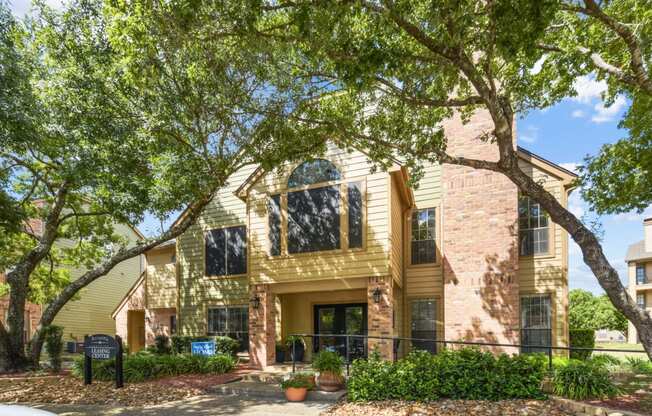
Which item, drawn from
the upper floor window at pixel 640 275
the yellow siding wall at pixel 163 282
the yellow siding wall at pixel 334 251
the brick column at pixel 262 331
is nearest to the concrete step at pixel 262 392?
the brick column at pixel 262 331

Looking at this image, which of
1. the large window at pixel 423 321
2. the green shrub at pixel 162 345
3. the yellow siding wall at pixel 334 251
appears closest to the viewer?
the yellow siding wall at pixel 334 251

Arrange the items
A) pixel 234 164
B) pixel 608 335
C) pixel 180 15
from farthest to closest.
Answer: pixel 608 335, pixel 234 164, pixel 180 15

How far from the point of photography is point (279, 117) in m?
9.55

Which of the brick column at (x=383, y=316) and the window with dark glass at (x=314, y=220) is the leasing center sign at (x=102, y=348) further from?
the brick column at (x=383, y=316)

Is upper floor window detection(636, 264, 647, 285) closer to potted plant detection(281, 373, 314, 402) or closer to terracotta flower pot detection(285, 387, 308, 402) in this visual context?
potted plant detection(281, 373, 314, 402)

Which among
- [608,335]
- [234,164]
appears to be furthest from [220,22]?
[608,335]

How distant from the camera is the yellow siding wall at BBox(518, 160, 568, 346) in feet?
39.6

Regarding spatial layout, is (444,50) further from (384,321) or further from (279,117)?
(384,321)

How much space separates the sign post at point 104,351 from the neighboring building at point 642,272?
3740cm

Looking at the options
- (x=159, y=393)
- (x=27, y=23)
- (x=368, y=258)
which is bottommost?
(x=159, y=393)

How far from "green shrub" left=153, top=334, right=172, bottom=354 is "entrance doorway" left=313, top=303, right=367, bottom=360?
5551mm

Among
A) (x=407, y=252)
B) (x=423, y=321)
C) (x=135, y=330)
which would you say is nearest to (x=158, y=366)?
(x=423, y=321)

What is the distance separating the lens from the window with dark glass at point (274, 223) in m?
12.7

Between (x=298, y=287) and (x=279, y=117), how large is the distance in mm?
5249
